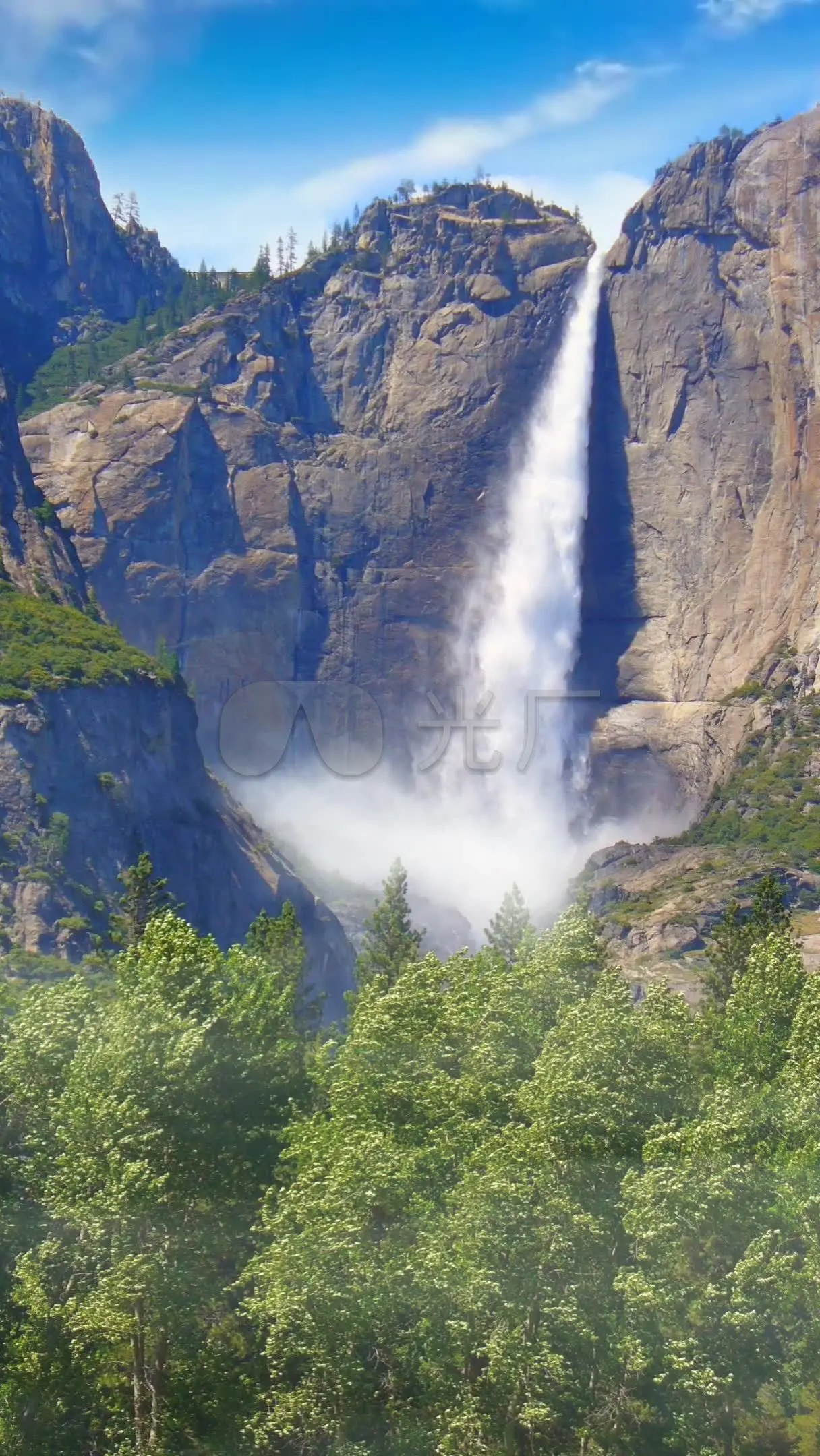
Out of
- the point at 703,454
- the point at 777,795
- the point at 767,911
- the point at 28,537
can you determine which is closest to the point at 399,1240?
the point at 767,911

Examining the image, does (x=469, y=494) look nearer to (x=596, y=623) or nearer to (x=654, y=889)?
(x=596, y=623)

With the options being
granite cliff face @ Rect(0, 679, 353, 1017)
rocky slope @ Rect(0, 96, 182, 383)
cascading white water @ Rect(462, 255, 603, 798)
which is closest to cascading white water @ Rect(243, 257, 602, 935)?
cascading white water @ Rect(462, 255, 603, 798)

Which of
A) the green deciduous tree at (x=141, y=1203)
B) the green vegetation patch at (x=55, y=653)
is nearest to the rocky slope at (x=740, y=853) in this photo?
the green vegetation patch at (x=55, y=653)

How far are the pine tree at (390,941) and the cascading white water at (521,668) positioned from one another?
147ft

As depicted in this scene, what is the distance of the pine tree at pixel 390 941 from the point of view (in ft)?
203

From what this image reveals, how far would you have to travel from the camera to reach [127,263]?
149375 millimetres

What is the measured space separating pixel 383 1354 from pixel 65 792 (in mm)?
46516

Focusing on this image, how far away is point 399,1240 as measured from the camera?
3095 centimetres

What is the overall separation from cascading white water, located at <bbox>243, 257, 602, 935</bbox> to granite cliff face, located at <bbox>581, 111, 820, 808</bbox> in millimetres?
1584

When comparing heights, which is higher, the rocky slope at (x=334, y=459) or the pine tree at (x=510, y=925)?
the rocky slope at (x=334, y=459)

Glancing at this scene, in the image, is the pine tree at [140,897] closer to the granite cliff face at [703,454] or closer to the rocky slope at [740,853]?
the rocky slope at [740,853]

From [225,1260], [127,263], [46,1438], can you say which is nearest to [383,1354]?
[225,1260]

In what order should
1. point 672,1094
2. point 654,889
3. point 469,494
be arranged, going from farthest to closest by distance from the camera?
1. point 469,494
2. point 654,889
3. point 672,1094

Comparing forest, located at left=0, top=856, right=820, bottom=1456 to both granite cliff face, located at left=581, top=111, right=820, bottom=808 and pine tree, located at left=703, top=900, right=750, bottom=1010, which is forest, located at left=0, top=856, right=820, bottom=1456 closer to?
pine tree, located at left=703, top=900, right=750, bottom=1010
